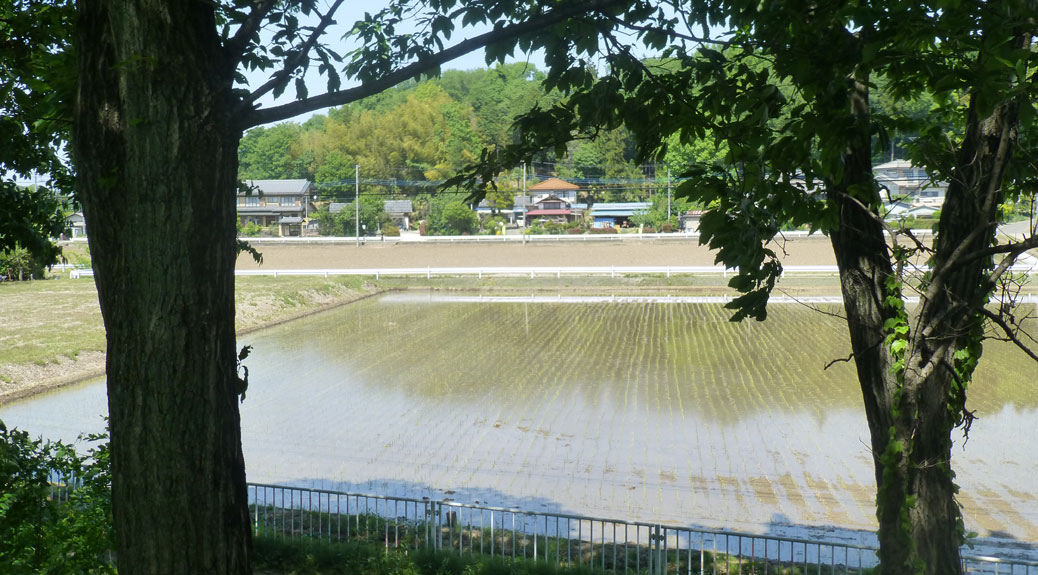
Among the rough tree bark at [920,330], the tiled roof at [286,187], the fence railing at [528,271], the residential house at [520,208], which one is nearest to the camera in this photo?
the rough tree bark at [920,330]

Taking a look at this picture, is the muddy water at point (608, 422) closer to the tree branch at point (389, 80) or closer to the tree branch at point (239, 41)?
the tree branch at point (389, 80)

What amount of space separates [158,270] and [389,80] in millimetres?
988

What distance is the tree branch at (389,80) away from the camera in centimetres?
279

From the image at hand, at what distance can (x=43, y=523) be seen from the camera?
473 cm

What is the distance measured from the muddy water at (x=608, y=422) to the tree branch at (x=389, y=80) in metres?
7.95

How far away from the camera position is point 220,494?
100 inches

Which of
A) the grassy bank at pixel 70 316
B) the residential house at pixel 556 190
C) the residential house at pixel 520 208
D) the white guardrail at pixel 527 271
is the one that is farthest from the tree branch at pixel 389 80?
the residential house at pixel 556 190

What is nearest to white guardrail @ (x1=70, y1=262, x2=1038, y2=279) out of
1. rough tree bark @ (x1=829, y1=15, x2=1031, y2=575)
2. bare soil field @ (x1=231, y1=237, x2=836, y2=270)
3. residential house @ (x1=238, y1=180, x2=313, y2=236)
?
bare soil field @ (x1=231, y1=237, x2=836, y2=270)

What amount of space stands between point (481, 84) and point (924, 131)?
65066mm

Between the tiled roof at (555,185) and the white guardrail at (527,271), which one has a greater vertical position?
the tiled roof at (555,185)

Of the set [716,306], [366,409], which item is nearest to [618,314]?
[716,306]

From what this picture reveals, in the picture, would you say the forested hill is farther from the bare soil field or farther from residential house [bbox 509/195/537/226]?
the bare soil field

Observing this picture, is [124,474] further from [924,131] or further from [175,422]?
[924,131]

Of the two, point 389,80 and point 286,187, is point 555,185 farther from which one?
point 389,80
